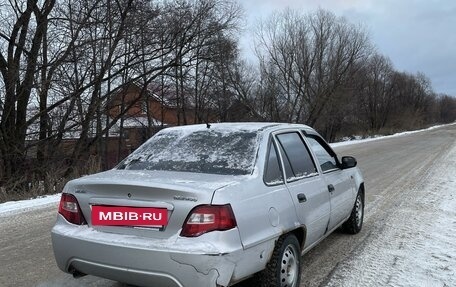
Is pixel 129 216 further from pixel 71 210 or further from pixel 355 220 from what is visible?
pixel 355 220

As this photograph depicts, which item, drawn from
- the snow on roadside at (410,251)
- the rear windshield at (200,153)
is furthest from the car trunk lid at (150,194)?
the snow on roadside at (410,251)

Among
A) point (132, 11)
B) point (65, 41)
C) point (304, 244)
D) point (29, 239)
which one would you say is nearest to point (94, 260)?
point (304, 244)

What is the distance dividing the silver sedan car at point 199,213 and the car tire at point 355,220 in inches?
63.5

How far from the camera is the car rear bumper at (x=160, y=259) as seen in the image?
10.1 feet

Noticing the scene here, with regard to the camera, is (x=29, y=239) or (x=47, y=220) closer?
(x=29, y=239)

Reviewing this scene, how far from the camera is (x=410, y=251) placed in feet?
17.8

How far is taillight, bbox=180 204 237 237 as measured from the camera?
318 centimetres

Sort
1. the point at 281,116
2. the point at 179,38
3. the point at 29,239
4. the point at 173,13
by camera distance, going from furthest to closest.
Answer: the point at 281,116 → the point at 179,38 → the point at 173,13 → the point at 29,239

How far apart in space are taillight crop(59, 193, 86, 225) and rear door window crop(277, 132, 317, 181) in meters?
1.78

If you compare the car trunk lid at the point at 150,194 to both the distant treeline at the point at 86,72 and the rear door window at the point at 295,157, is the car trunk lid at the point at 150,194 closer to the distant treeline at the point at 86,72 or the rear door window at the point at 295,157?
the rear door window at the point at 295,157

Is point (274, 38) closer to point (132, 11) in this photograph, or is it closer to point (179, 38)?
point (179, 38)

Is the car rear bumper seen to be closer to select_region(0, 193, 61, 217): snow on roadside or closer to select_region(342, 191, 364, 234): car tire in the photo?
select_region(342, 191, 364, 234): car tire

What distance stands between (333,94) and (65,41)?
27515 mm

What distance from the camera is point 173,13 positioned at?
21.4m
